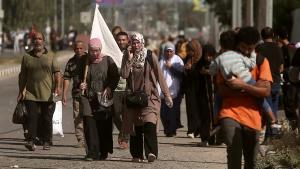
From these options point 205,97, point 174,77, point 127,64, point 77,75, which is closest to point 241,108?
point 127,64

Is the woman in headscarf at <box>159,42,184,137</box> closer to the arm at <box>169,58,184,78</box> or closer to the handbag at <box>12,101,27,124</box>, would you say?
the arm at <box>169,58,184,78</box>

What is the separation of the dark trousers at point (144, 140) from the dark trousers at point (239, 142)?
3541 millimetres

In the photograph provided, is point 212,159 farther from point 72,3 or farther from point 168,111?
point 72,3

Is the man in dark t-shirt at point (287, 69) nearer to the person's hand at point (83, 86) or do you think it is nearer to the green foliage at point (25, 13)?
the person's hand at point (83, 86)

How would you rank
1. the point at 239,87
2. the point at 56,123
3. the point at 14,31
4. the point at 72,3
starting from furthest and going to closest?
the point at 72,3
the point at 14,31
the point at 56,123
the point at 239,87

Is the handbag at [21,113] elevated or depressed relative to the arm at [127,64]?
depressed

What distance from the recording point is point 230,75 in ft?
29.0

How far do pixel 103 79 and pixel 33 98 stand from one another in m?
1.88

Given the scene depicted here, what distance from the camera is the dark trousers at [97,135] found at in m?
12.9

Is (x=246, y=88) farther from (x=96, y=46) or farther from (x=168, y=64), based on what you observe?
(x=168, y=64)

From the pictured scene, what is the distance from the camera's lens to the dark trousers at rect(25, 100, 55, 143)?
47.3 feet

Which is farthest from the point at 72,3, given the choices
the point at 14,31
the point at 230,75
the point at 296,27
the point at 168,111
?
the point at 230,75

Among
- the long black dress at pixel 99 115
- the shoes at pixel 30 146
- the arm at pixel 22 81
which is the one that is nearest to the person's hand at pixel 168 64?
the arm at pixel 22 81

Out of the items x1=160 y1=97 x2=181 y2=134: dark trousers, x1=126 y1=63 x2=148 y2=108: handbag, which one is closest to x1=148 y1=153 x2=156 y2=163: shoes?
x1=126 y1=63 x2=148 y2=108: handbag
